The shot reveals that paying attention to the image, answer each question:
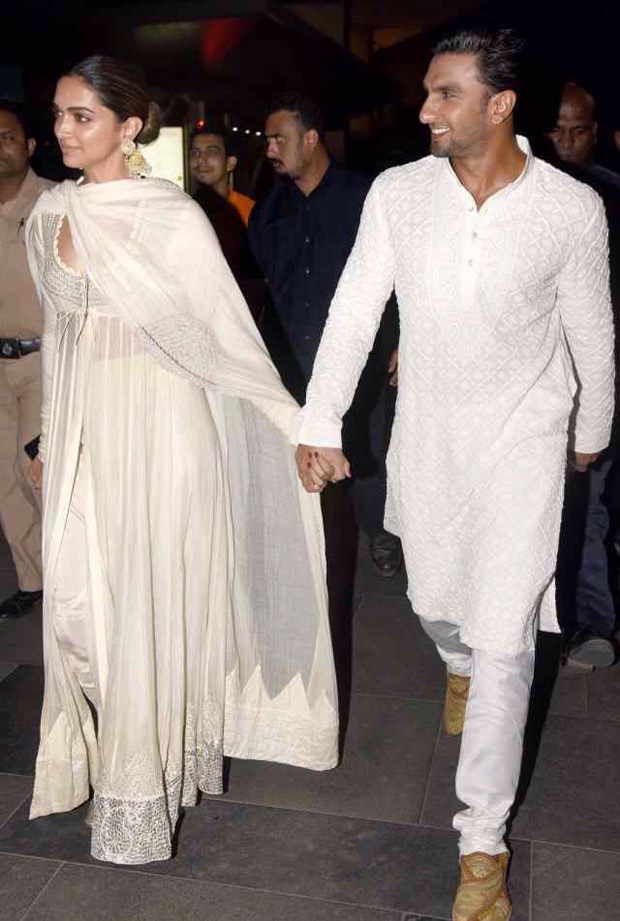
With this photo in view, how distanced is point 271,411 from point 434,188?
74 centimetres

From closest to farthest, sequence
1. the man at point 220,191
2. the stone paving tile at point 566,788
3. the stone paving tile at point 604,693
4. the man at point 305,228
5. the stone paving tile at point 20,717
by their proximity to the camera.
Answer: the stone paving tile at point 566,788 < the stone paving tile at point 20,717 < the stone paving tile at point 604,693 < the man at point 305,228 < the man at point 220,191

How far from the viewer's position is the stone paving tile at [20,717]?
3.38 m

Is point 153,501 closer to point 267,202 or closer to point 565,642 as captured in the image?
point 565,642

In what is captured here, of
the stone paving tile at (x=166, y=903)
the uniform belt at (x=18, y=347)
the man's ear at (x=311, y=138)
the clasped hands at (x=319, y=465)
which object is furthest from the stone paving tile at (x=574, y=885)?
the man's ear at (x=311, y=138)

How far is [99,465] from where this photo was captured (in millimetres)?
2801

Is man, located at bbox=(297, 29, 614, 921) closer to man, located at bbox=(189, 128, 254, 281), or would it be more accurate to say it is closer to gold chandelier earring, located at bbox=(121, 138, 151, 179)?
gold chandelier earring, located at bbox=(121, 138, 151, 179)

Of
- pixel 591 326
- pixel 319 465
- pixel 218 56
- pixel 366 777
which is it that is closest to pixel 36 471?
pixel 319 465

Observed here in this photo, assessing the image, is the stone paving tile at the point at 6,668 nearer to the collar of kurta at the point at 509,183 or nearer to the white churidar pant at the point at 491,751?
the white churidar pant at the point at 491,751

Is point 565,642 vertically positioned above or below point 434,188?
below

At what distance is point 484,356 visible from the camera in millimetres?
2650

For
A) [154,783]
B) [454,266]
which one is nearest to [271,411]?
[454,266]

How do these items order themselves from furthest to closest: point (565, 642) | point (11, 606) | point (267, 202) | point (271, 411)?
1. point (267, 202)
2. point (11, 606)
3. point (565, 642)
4. point (271, 411)

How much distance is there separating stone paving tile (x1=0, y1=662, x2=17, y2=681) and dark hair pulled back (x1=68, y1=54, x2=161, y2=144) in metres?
2.00

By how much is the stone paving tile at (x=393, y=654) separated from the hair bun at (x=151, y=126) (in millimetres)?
1941
